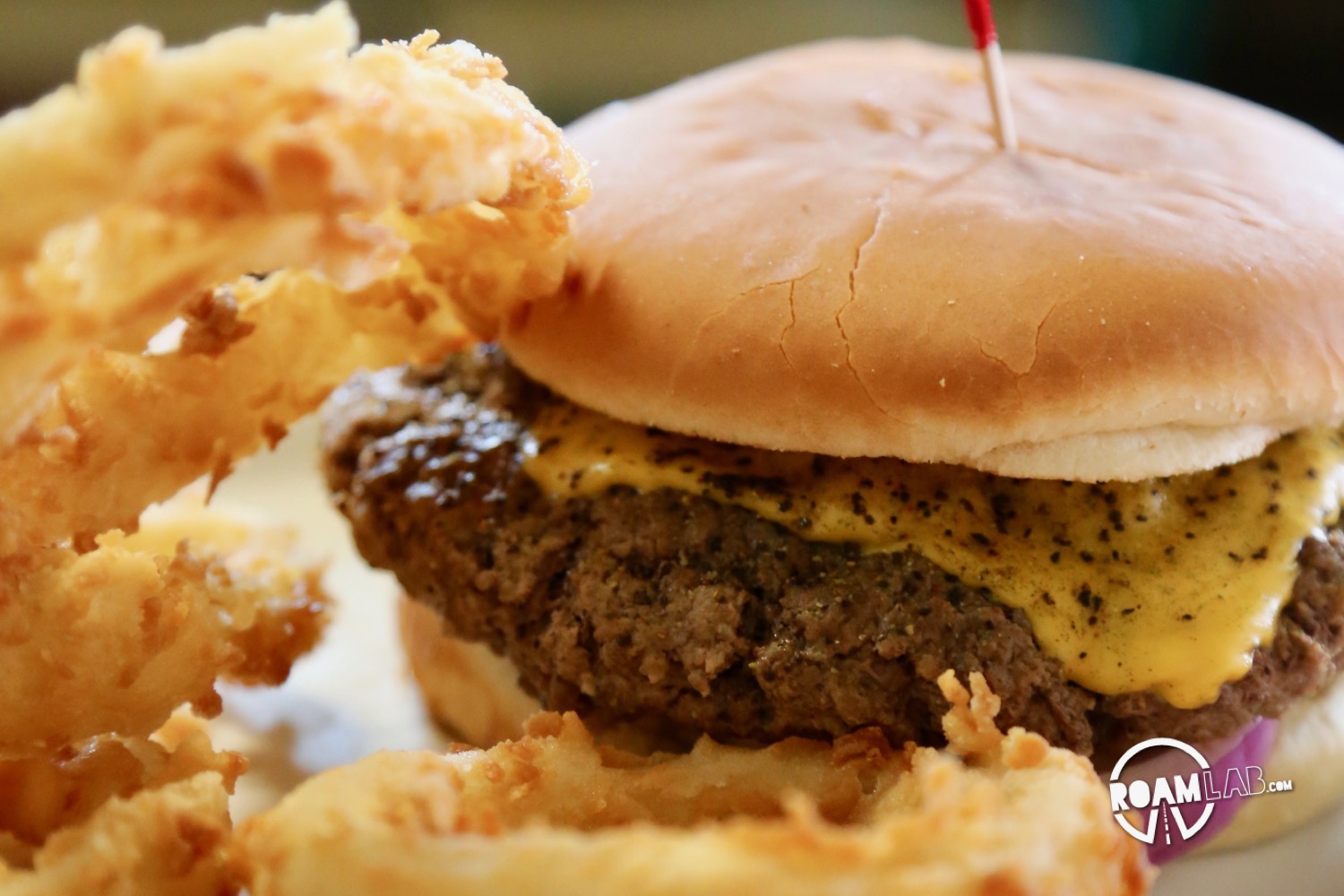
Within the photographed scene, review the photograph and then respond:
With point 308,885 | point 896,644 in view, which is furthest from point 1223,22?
point 308,885

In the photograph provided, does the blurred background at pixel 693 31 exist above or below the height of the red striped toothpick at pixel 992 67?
below

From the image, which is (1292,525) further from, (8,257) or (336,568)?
(336,568)

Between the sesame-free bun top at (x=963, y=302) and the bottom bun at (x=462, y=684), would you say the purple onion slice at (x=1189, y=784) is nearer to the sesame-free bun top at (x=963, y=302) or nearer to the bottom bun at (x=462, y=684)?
the sesame-free bun top at (x=963, y=302)

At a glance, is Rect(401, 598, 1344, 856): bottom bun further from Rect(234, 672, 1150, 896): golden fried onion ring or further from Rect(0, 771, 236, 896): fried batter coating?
Rect(0, 771, 236, 896): fried batter coating

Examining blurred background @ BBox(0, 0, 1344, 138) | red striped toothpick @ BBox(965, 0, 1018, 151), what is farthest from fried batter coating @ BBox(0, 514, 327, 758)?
blurred background @ BBox(0, 0, 1344, 138)

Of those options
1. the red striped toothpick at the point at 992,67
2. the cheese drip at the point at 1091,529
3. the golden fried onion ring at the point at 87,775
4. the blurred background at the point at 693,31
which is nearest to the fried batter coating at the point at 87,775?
the golden fried onion ring at the point at 87,775

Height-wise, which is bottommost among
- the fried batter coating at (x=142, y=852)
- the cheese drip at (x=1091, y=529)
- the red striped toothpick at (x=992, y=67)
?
the cheese drip at (x=1091, y=529)
